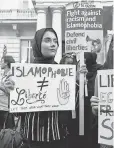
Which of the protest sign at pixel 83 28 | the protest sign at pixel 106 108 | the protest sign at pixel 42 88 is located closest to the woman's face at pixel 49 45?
the protest sign at pixel 42 88

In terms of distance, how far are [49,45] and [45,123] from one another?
607 mm

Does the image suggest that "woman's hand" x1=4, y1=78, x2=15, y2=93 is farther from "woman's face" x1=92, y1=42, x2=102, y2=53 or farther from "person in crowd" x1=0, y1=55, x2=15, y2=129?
"woman's face" x1=92, y1=42, x2=102, y2=53

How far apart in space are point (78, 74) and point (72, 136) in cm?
60

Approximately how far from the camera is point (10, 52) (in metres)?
22.0

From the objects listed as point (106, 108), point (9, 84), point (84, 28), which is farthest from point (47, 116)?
point (84, 28)

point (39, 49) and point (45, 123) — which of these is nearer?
→ point (45, 123)

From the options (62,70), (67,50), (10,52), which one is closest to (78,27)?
(67,50)

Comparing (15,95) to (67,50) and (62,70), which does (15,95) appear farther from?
(67,50)

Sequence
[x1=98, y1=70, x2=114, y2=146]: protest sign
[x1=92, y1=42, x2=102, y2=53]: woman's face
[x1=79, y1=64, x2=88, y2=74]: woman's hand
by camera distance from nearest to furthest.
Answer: [x1=98, y1=70, x2=114, y2=146]: protest sign, [x1=79, y1=64, x2=88, y2=74]: woman's hand, [x1=92, y1=42, x2=102, y2=53]: woman's face

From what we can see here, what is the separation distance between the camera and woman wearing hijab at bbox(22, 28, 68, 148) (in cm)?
266

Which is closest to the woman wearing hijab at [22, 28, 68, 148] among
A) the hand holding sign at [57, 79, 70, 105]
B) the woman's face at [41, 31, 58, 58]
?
the woman's face at [41, 31, 58, 58]

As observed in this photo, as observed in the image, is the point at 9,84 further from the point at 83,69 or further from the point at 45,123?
the point at 83,69

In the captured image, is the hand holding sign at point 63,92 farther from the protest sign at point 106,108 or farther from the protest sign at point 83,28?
the protest sign at point 83,28

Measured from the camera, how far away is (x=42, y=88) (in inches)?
109
